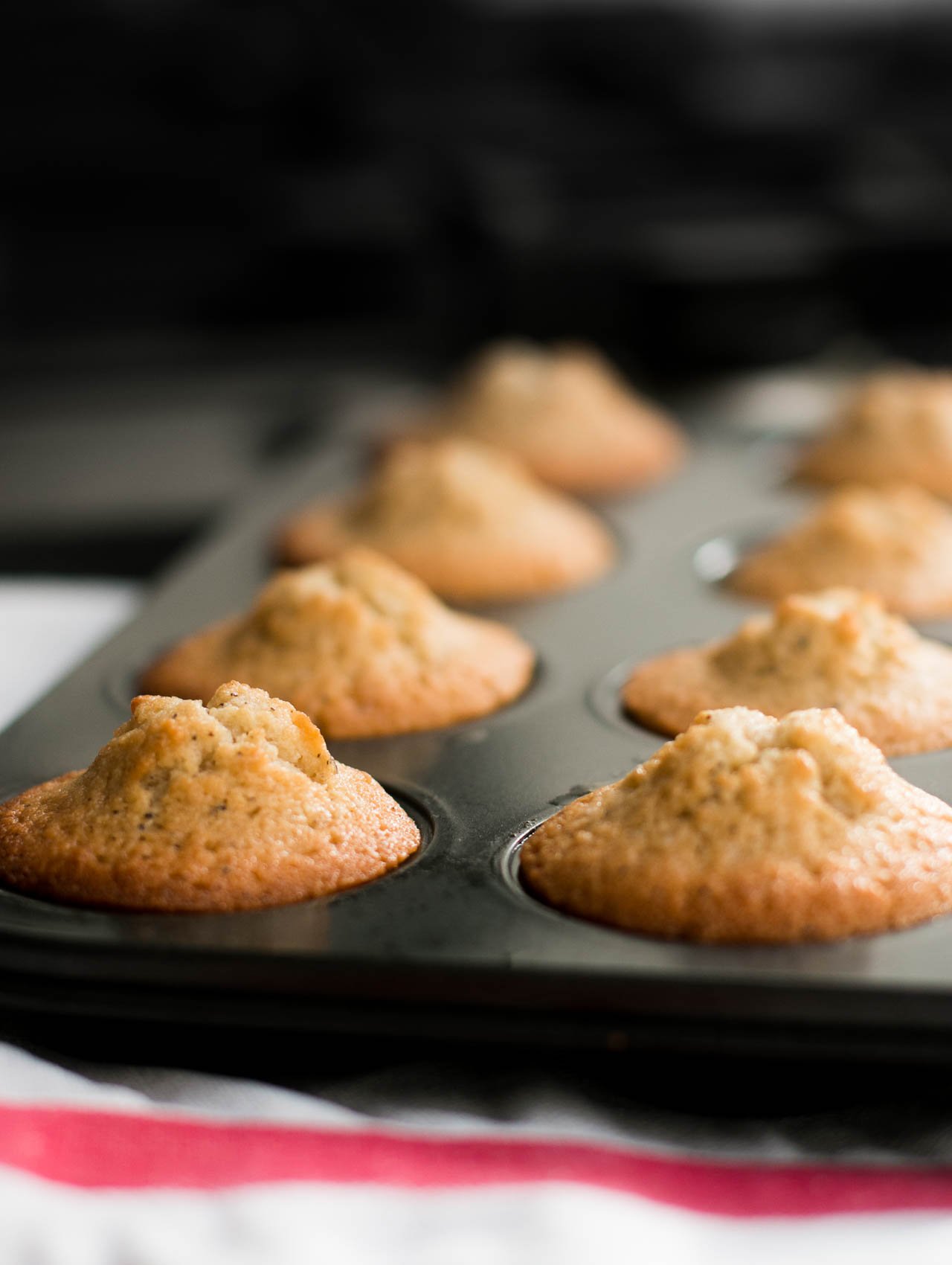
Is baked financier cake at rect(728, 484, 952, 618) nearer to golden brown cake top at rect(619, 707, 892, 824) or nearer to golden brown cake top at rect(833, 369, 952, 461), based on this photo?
golden brown cake top at rect(833, 369, 952, 461)

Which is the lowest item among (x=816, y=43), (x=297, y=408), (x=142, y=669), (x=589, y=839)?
(x=297, y=408)

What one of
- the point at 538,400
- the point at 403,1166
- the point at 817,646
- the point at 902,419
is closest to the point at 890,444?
the point at 902,419

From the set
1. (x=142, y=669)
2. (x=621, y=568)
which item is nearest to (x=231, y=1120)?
(x=142, y=669)

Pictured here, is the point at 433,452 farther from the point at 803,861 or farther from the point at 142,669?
the point at 803,861

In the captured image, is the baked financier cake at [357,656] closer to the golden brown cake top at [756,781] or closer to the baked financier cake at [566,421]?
the golden brown cake top at [756,781]

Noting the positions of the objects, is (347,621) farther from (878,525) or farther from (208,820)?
(878,525)

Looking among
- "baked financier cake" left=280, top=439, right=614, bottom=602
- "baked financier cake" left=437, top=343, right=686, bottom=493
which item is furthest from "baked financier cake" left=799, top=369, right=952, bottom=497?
"baked financier cake" left=280, top=439, right=614, bottom=602
